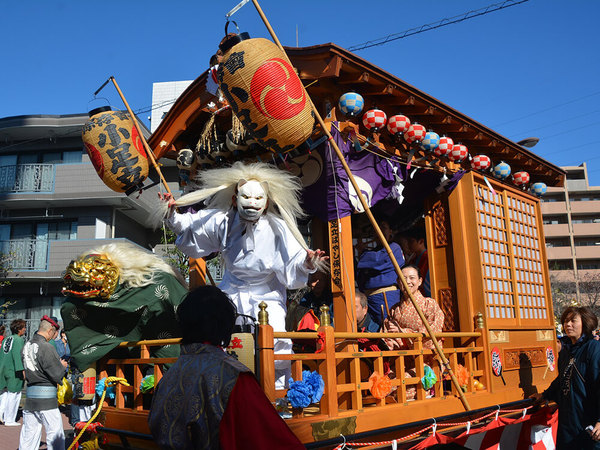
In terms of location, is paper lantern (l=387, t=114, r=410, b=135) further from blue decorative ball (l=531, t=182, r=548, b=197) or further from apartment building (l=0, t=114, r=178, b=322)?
apartment building (l=0, t=114, r=178, b=322)

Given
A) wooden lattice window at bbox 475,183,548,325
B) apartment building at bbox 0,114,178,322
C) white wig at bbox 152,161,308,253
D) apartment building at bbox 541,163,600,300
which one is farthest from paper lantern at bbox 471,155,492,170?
apartment building at bbox 541,163,600,300

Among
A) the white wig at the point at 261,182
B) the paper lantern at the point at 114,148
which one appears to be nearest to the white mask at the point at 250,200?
the white wig at the point at 261,182

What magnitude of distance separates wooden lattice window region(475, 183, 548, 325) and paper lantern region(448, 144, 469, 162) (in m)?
0.41

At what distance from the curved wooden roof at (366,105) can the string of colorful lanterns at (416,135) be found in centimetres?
17

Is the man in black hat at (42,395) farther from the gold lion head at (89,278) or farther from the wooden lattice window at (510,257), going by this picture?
the wooden lattice window at (510,257)

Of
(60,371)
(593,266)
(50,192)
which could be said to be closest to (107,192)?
(50,192)

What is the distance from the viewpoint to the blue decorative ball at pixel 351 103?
4.83 m

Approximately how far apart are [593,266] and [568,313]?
44259 millimetres

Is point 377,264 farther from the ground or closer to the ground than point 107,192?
closer to the ground

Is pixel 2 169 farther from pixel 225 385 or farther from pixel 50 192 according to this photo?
pixel 225 385

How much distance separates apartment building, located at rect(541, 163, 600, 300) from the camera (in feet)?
140

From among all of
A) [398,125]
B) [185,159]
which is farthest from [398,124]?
[185,159]

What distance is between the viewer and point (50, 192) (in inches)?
732

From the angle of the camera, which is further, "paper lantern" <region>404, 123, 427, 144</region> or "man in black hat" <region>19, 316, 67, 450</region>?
"man in black hat" <region>19, 316, 67, 450</region>
